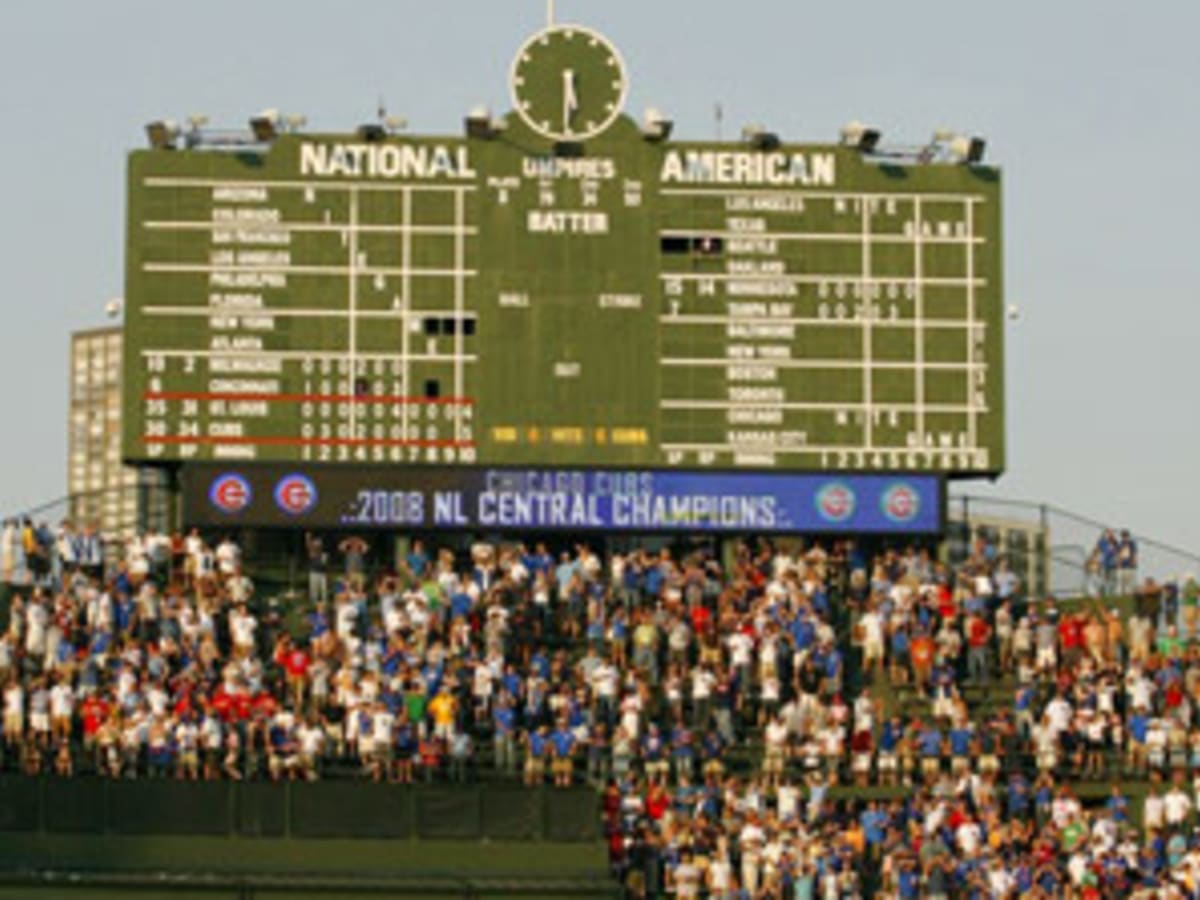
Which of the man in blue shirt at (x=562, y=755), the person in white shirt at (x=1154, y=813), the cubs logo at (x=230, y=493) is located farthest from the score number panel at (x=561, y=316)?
the person in white shirt at (x=1154, y=813)

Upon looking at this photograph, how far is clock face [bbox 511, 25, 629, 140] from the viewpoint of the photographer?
48969 millimetres

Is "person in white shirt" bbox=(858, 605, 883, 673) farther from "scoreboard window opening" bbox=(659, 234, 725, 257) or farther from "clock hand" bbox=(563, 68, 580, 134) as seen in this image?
"clock hand" bbox=(563, 68, 580, 134)

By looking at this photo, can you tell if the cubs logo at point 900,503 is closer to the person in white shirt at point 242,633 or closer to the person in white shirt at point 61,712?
the person in white shirt at point 242,633

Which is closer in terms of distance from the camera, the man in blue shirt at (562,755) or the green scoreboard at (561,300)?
the man in blue shirt at (562,755)

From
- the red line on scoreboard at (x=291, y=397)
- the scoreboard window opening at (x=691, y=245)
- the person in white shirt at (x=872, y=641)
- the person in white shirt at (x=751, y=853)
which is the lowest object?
the person in white shirt at (x=751, y=853)

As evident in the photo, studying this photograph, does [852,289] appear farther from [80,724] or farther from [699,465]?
[80,724]

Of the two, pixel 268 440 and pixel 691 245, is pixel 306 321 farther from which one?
pixel 691 245

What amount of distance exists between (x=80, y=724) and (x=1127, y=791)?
15.6 m

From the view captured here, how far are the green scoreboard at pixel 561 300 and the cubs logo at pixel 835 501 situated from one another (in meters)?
0.53

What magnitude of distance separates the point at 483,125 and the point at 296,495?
22.0 feet

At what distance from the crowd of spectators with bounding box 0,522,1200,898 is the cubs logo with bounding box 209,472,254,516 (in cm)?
89

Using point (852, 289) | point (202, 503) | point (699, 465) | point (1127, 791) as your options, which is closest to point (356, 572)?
point (202, 503)

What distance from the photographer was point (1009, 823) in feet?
144

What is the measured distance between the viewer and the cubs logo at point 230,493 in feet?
159
